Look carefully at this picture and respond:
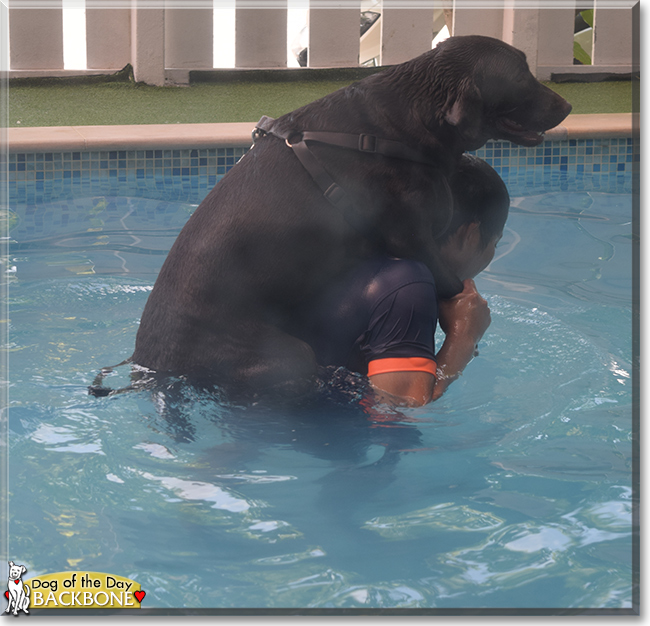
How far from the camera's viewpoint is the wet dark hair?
2373mm

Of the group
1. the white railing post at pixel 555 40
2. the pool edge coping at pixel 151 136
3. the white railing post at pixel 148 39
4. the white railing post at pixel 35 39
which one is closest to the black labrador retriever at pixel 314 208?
the pool edge coping at pixel 151 136

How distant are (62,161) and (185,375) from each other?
382 centimetres

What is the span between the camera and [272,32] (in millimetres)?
7797

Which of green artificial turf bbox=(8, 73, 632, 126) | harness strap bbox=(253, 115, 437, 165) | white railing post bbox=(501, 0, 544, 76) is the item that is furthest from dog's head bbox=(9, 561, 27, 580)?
white railing post bbox=(501, 0, 544, 76)

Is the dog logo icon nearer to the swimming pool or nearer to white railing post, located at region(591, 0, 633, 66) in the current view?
the swimming pool

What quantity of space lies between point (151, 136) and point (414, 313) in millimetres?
3991

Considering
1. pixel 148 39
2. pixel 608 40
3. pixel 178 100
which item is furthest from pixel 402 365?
pixel 608 40

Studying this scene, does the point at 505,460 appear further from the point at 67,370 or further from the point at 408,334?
the point at 67,370

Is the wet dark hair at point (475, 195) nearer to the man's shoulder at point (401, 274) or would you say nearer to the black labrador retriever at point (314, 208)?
the black labrador retriever at point (314, 208)

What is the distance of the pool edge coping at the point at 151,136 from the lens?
17.8 feet

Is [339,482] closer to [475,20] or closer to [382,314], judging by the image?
[382,314]

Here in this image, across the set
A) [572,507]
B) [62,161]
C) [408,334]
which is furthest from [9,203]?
[572,507]

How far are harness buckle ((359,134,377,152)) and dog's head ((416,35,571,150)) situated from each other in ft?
0.67

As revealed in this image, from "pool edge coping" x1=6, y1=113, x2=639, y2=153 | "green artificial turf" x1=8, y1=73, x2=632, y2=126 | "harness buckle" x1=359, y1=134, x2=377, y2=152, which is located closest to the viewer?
"harness buckle" x1=359, y1=134, x2=377, y2=152
